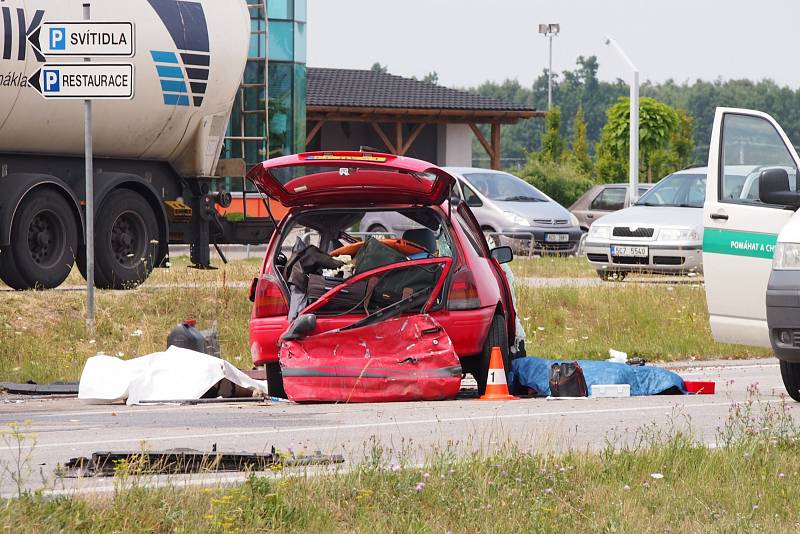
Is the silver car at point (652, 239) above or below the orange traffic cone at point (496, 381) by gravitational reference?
above

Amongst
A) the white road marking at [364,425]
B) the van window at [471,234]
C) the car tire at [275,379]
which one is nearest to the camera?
the white road marking at [364,425]

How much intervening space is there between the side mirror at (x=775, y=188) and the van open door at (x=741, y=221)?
1.11ft

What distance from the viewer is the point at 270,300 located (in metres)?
11.2

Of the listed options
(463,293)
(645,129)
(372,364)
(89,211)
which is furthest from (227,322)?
(645,129)

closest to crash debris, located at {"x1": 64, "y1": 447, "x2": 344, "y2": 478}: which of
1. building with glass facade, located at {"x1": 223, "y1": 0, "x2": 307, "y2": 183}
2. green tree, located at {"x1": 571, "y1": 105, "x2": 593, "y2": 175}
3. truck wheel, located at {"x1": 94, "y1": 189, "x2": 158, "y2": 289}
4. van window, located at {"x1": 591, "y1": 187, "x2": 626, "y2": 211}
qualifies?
truck wheel, located at {"x1": 94, "y1": 189, "x2": 158, "y2": 289}

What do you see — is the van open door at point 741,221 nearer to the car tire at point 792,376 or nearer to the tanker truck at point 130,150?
the car tire at point 792,376

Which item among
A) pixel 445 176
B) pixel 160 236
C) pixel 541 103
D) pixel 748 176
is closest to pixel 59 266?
pixel 160 236

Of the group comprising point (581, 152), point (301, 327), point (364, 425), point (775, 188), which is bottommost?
point (364, 425)

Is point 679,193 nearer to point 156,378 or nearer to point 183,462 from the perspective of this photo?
point 156,378

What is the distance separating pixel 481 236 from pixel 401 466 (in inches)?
202

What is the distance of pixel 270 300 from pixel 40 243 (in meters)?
7.53

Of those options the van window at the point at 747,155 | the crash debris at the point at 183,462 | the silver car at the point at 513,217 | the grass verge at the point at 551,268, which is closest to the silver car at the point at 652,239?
the grass verge at the point at 551,268

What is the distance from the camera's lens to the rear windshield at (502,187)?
29375mm

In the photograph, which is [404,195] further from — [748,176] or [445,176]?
[748,176]
